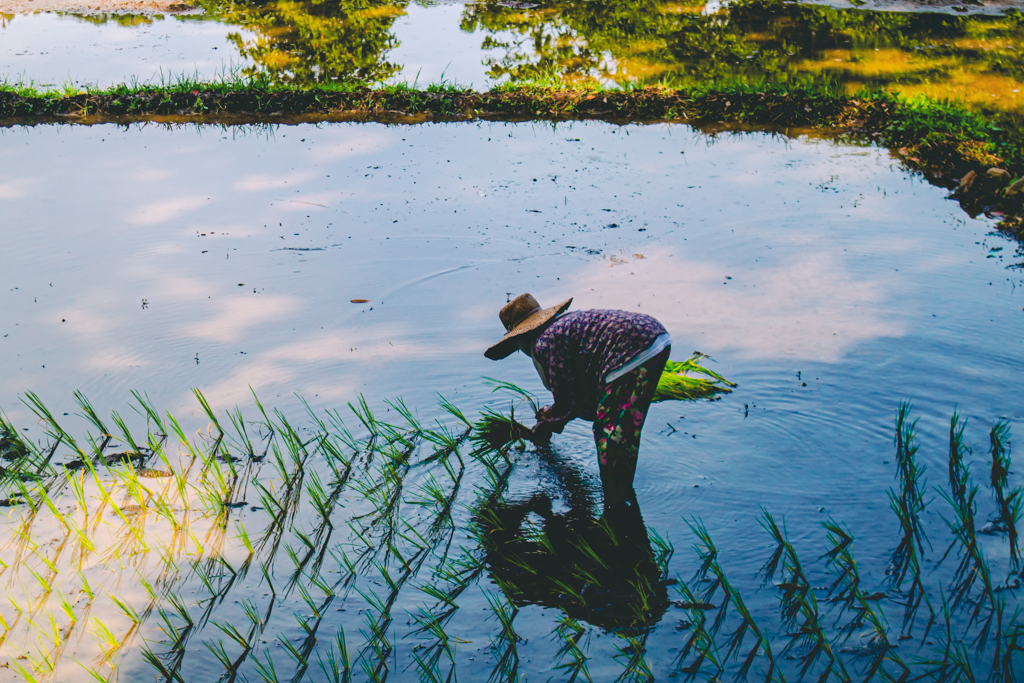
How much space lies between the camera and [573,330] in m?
2.85

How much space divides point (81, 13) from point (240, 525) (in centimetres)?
989

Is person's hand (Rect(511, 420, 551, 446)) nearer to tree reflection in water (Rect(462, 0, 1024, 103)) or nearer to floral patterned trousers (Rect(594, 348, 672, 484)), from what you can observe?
floral patterned trousers (Rect(594, 348, 672, 484))

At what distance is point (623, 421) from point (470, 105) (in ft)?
16.3

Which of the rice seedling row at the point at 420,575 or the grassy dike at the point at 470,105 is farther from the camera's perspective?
the grassy dike at the point at 470,105

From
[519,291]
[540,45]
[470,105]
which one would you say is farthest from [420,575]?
[540,45]

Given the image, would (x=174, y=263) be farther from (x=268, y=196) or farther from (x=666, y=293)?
(x=666, y=293)

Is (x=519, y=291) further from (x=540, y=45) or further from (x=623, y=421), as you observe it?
(x=540, y=45)

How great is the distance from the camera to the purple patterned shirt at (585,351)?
108 inches

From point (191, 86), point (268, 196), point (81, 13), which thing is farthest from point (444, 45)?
point (81, 13)

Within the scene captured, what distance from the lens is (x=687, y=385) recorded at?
139 inches

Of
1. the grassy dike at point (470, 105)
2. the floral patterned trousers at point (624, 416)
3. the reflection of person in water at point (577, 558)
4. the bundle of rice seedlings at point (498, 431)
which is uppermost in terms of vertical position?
the grassy dike at point (470, 105)

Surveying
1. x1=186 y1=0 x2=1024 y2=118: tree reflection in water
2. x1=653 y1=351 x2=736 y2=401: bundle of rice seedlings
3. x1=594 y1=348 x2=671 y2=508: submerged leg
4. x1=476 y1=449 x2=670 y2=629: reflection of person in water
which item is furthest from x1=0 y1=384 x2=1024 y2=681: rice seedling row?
x1=186 y1=0 x2=1024 y2=118: tree reflection in water

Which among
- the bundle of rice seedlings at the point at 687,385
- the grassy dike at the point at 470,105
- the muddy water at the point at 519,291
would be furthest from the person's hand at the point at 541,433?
the grassy dike at the point at 470,105

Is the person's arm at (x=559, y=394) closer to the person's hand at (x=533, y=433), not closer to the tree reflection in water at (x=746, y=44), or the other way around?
the person's hand at (x=533, y=433)
